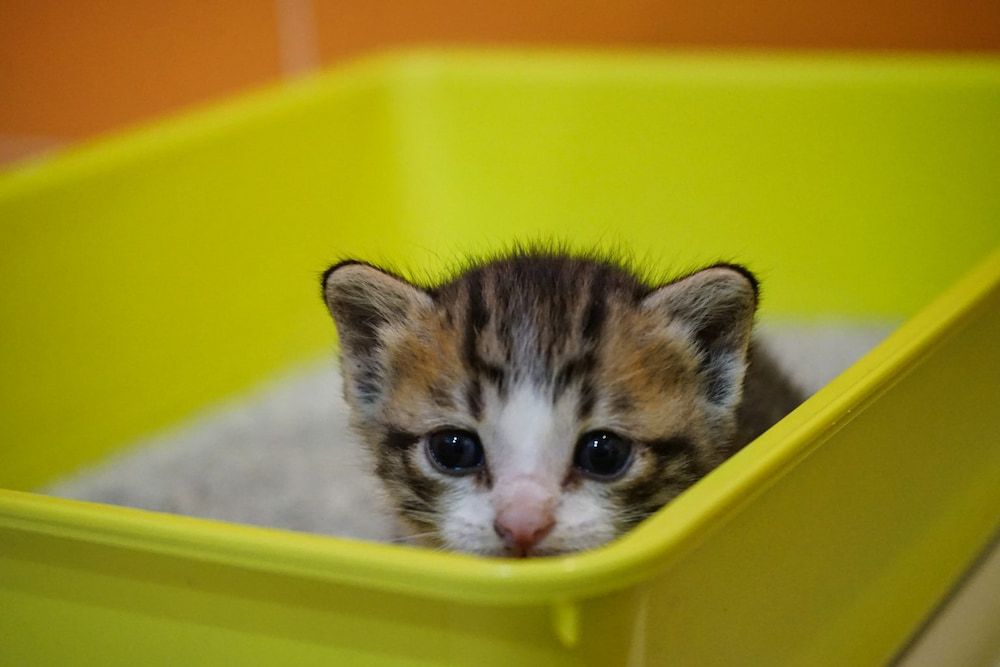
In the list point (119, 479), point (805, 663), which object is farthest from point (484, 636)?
point (119, 479)

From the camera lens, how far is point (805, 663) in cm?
113

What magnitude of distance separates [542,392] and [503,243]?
729 millimetres

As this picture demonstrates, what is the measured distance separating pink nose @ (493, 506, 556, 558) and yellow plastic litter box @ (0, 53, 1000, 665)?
16 cm

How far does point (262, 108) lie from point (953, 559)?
1.30m

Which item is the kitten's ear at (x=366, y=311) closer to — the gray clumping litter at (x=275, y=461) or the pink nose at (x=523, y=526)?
the pink nose at (x=523, y=526)

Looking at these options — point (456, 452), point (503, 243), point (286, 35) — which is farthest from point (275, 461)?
point (286, 35)

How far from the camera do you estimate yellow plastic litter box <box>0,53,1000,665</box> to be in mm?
865

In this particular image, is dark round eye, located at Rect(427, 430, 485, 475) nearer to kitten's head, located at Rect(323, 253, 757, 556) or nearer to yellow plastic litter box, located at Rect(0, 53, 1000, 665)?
kitten's head, located at Rect(323, 253, 757, 556)

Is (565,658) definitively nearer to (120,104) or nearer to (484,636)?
(484,636)

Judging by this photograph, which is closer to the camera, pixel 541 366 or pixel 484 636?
pixel 484 636

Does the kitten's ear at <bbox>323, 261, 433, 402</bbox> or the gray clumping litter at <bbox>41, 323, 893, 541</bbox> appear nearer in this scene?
the kitten's ear at <bbox>323, 261, 433, 402</bbox>

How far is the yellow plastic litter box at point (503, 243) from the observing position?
0.86m

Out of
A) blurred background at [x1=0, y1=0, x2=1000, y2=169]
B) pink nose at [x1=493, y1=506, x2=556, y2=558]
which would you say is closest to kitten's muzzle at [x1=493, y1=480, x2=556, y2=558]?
pink nose at [x1=493, y1=506, x2=556, y2=558]

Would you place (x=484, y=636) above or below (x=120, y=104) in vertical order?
above
